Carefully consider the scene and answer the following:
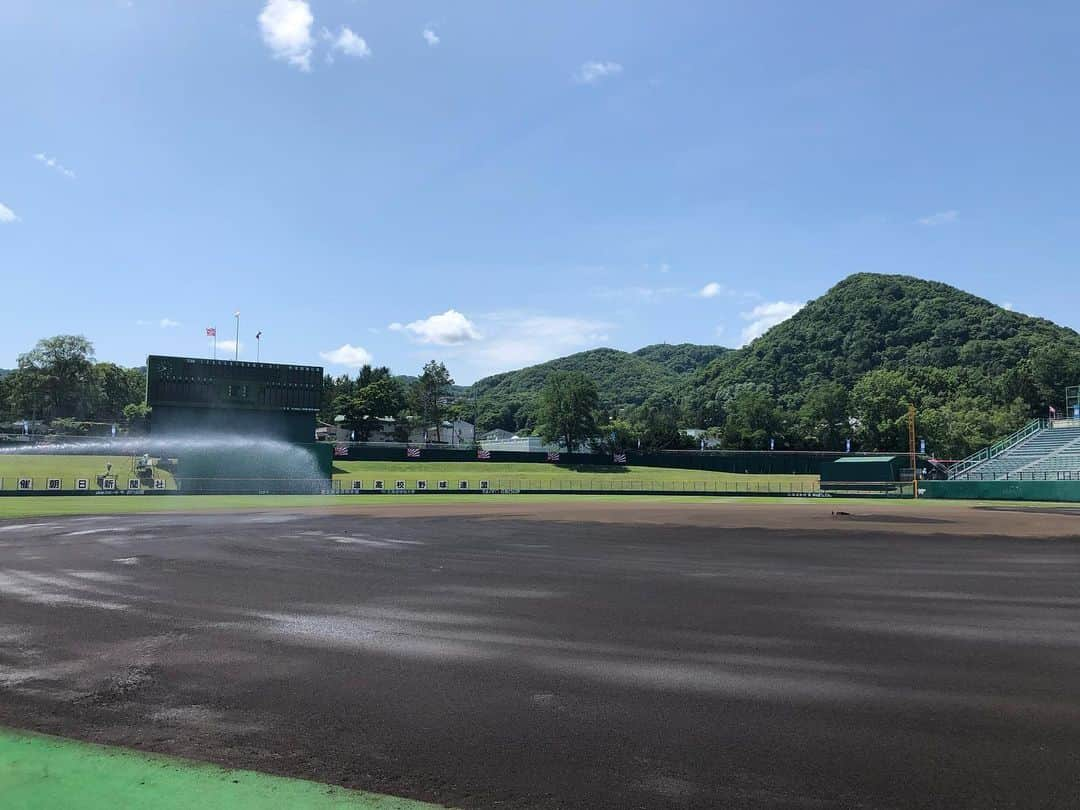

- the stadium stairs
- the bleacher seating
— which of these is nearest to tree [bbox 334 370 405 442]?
the stadium stairs

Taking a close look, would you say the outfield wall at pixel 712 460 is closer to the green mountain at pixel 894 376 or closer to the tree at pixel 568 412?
the green mountain at pixel 894 376

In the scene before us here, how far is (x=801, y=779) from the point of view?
5.62 m

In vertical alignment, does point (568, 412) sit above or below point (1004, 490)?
above

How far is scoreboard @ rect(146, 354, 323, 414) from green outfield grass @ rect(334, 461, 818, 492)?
9607 mm

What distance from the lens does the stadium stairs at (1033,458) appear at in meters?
61.4

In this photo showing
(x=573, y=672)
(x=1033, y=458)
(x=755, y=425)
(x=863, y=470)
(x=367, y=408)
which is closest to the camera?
(x=573, y=672)

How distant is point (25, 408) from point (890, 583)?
152 meters

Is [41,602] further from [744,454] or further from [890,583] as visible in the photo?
[744,454]

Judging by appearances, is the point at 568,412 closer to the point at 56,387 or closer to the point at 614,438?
the point at 614,438

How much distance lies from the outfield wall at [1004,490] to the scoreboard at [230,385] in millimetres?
54915

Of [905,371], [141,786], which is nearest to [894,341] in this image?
[905,371]

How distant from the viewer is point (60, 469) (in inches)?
2795

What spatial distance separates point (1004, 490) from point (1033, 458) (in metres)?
13.1

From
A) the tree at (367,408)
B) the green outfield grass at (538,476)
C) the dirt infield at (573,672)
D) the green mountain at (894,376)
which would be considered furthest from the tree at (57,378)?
the dirt infield at (573,672)
